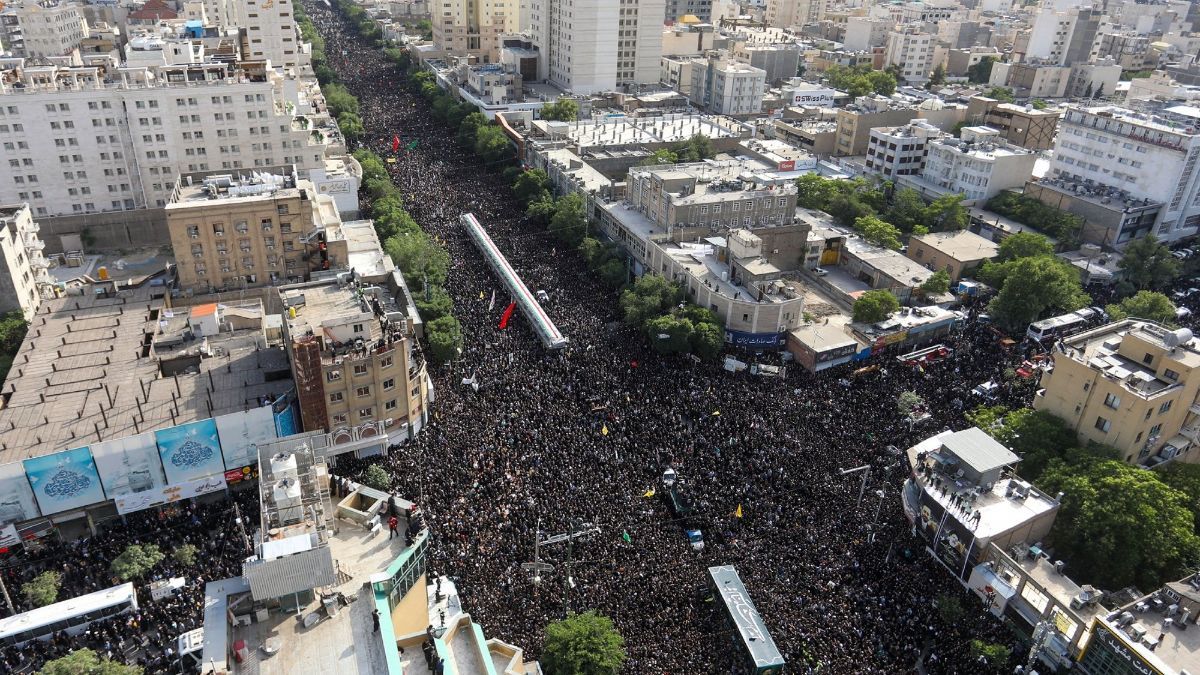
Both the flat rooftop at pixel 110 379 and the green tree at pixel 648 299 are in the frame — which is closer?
the flat rooftop at pixel 110 379

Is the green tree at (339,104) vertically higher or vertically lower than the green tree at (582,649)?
higher

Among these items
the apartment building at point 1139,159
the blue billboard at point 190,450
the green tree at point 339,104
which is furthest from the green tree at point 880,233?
the green tree at point 339,104

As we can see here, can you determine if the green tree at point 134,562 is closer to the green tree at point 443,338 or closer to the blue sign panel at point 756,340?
the green tree at point 443,338

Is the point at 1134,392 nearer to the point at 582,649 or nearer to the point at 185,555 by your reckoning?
the point at 582,649

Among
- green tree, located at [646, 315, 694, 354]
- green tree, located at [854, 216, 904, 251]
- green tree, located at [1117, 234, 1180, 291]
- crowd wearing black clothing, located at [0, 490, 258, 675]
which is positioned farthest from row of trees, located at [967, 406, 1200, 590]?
crowd wearing black clothing, located at [0, 490, 258, 675]

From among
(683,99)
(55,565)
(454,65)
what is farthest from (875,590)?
(454,65)

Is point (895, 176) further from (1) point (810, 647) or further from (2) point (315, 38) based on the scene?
(2) point (315, 38)
